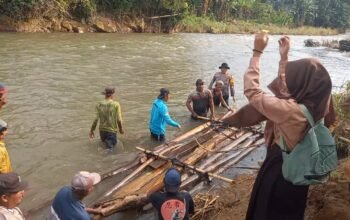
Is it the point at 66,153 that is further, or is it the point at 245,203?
the point at 66,153

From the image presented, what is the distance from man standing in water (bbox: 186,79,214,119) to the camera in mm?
9703

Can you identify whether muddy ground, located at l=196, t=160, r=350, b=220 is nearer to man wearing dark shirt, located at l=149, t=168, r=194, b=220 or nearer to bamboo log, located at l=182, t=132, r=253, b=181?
bamboo log, located at l=182, t=132, r=253, b=181

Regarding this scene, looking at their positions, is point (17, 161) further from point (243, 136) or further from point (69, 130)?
point (243, 136)

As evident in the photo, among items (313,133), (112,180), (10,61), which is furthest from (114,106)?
(10,61)

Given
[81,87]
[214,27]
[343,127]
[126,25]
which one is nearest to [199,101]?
[343,127]

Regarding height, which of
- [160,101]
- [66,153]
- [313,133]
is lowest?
[66,153]

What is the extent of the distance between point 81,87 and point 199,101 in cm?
481

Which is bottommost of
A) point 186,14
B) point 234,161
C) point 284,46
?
point 234,161

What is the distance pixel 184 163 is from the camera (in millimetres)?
6043

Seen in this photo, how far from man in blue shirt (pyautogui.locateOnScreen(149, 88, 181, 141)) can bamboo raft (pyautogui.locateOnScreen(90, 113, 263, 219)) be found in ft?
1.82

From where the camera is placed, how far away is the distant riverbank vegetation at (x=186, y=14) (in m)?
27.0

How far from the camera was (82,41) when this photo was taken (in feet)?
77.7

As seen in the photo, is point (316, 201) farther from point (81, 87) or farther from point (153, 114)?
point (81, 87)

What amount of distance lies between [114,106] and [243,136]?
8.43 feet
